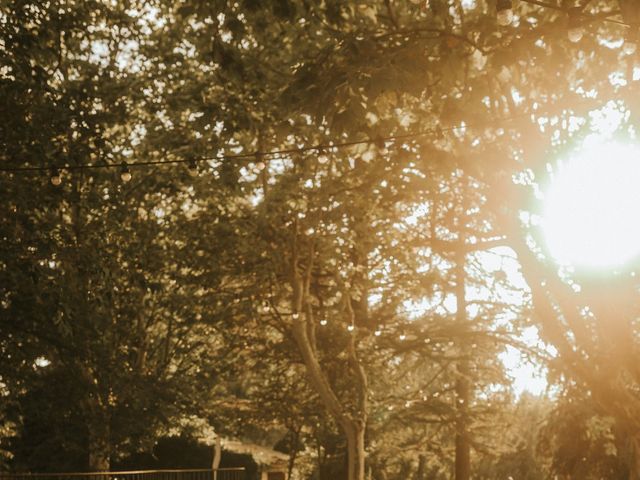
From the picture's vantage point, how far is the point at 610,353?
10164 mm

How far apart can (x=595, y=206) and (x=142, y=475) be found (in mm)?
→ 12195

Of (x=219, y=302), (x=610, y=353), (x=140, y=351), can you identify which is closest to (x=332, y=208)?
(x=219, y=302)

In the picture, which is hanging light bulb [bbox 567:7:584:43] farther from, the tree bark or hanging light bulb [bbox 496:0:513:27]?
the tree bark

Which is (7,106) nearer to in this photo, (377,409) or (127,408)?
(127,408)

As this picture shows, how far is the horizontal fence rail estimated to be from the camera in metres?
14.1

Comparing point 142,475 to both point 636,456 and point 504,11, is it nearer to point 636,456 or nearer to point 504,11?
point 636,456

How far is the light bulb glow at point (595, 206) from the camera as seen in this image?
32.7 ft

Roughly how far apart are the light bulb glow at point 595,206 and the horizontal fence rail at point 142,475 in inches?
414

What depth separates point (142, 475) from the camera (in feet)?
54.4

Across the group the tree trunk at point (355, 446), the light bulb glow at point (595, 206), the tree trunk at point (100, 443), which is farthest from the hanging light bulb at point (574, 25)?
the tree trunk at point (100, 443)

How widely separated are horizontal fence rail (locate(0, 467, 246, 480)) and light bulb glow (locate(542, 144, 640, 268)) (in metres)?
10.5

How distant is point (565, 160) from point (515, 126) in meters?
1.10

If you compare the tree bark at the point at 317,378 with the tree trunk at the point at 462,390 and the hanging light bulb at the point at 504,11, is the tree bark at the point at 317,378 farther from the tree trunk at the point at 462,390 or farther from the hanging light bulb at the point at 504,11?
the hanging light bulb at the point at 504,11

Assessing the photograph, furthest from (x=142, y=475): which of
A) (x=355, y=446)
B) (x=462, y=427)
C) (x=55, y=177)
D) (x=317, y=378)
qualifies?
(x=462, y=427)
